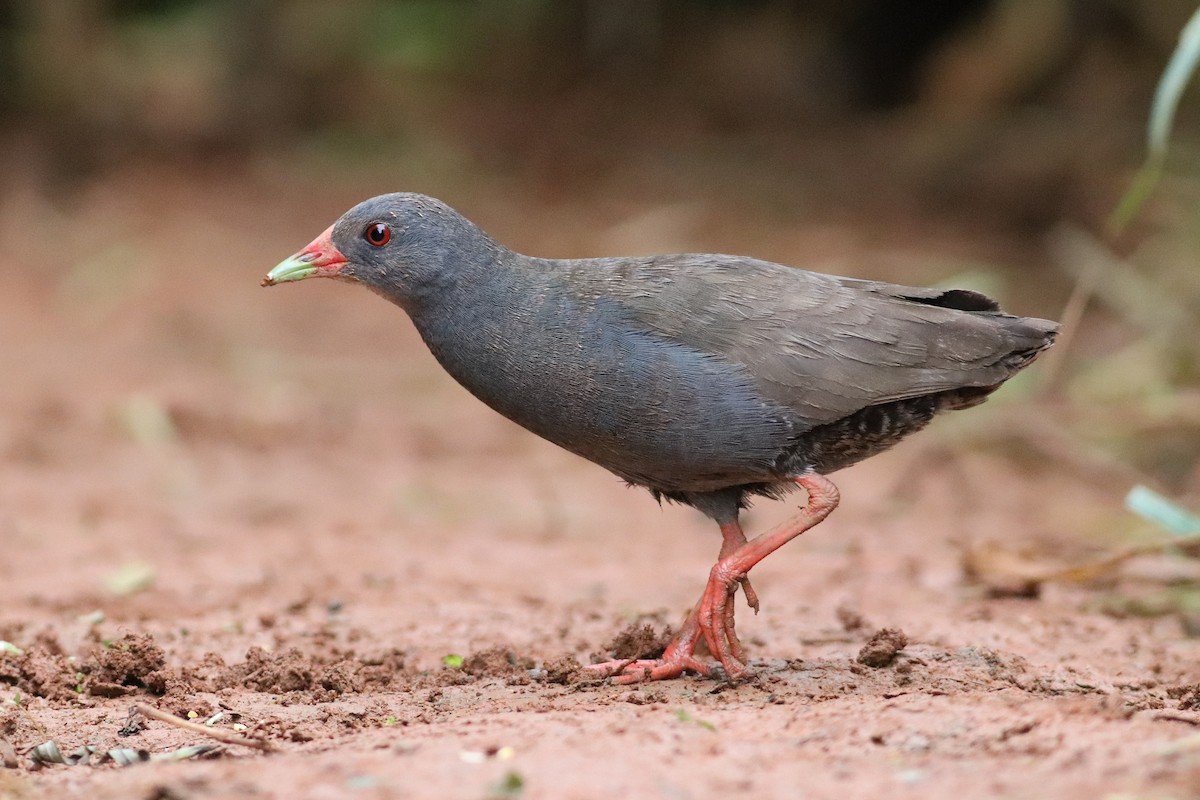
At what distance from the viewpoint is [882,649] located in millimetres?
4383

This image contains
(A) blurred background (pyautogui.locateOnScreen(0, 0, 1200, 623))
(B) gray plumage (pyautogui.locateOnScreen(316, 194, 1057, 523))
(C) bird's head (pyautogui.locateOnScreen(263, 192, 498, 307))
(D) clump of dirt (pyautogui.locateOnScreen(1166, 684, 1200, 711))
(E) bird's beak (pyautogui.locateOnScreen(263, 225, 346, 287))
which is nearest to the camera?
(D) clump of dirt (pyautogui.locateOnScreen(1166, 684, 1200, 711))

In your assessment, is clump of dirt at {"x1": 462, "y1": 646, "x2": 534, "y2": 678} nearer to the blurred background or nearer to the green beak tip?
the green beak tip

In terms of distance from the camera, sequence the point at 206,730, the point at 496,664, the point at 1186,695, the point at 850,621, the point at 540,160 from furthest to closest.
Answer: the point at 540,160, the point at 850,621, the point at 496,664, the point at 1186,695, the point at 206,730

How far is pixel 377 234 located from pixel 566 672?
1.57 m

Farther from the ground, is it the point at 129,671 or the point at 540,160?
the point at 540,160

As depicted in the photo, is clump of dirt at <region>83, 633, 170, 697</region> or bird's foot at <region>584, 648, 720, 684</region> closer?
clump of dirt at <region>83, 633, 170, 697</region>

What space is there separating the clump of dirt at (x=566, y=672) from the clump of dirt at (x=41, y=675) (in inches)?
56.1

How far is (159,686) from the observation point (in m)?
4.18

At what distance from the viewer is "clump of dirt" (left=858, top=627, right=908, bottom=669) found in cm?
439

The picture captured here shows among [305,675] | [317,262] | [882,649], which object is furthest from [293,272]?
[882,649]

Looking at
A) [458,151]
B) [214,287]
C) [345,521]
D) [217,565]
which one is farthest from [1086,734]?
[458,151]

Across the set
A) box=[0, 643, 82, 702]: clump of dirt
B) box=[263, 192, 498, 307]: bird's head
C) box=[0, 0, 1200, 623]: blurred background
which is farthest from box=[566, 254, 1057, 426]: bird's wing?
box=[0, 0, 1200, 623]: blurred background

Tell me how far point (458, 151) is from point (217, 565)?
7.99m

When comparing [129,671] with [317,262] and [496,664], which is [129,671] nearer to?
A: [496,664]
